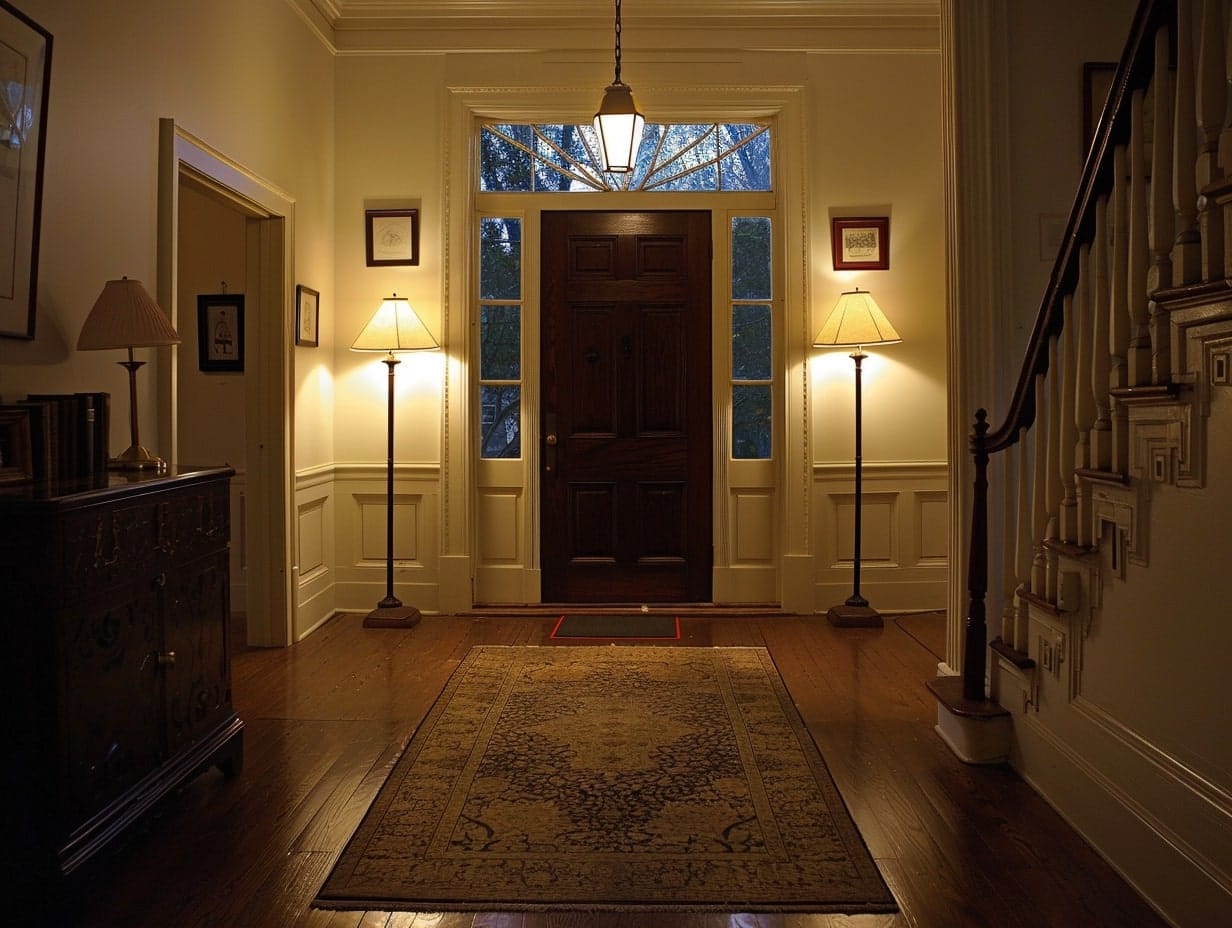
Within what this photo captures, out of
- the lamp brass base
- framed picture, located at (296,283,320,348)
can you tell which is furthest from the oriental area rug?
framed picture, located at (296,283,320,348)

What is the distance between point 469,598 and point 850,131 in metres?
3.30

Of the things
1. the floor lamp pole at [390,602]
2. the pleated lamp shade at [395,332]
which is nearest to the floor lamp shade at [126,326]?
the pleated lamp shade at [395,332]

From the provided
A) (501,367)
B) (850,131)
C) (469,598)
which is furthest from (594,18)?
(469,598)

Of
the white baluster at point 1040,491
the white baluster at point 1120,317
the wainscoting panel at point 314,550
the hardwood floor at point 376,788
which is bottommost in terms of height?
the hardwood floor at point 376,788

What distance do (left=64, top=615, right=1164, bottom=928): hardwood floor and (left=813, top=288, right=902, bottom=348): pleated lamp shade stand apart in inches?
63.4

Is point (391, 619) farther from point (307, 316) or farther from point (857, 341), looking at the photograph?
point (857, 341)

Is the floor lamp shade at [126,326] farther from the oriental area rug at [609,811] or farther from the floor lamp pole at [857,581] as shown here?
the floor lamp pole at [857,581]

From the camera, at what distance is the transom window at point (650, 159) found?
5547 millimetres

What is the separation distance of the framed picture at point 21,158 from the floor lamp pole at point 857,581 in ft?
12.6

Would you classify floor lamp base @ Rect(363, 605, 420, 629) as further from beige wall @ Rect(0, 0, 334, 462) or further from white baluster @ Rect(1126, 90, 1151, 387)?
white baluster @ Rect(1126, 90, 1151, 387)

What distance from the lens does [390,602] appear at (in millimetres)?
5273

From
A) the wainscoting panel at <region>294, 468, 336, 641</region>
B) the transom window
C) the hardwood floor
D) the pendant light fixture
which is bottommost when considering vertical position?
the hardwood floor

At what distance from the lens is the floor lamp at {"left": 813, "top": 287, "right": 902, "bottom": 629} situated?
5023mm

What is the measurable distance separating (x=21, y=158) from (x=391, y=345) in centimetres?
249
